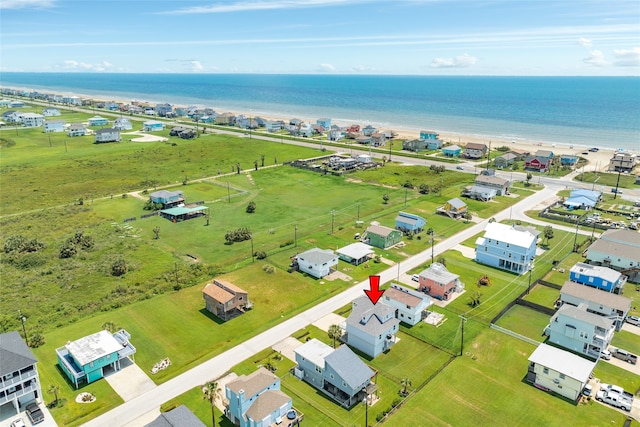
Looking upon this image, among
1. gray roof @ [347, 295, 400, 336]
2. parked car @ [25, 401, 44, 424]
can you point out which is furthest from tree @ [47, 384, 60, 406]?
gray roof @ [347, 295, 400, 336]

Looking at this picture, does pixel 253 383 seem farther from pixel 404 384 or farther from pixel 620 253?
pixel 620 253

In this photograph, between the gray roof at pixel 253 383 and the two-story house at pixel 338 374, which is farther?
the two-story house at pixel 338 374

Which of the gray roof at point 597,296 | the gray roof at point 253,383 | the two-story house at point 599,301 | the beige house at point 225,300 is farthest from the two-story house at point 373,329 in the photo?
the gray roof at point 597,296

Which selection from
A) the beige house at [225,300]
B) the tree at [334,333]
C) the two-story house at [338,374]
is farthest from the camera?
the beige house at [225,300]

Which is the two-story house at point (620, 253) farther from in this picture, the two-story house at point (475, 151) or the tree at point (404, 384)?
the two-story house at point (475, 151)

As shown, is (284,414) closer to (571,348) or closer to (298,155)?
(571,348)

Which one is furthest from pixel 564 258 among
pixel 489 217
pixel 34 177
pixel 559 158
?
pixel 34 177

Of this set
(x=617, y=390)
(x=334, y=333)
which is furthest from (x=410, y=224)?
(x=617, y=390)
